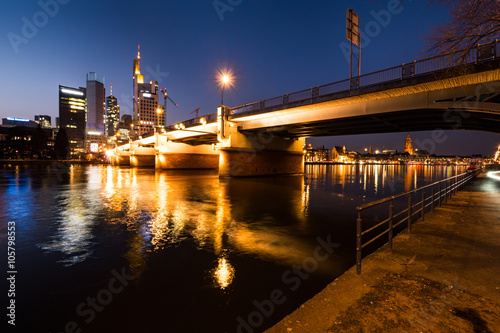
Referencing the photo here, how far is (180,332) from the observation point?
3.28m

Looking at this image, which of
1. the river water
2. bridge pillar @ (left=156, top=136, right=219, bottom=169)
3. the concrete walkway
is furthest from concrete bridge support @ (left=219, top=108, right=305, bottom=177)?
the concrete walkway

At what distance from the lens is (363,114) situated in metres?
20.4

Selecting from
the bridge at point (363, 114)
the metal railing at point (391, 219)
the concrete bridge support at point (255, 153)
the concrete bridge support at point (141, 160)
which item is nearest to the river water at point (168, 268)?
the metal railing at point (391, 219)

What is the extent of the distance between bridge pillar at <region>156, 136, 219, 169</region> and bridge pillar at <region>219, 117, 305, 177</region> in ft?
80.9

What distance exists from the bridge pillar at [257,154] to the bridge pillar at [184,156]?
80.9 ft

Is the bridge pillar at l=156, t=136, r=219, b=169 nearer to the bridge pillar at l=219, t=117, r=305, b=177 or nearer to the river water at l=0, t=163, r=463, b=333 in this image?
the bridge pillar at l=219, t=117, r=305, b=177

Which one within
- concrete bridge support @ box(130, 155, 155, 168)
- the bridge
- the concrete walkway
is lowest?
the concrete walkway

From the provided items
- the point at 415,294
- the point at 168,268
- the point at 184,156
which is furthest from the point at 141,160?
the point at 415,294

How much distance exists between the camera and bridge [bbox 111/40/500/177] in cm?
1394

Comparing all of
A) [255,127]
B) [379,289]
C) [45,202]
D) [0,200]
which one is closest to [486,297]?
[379,289]

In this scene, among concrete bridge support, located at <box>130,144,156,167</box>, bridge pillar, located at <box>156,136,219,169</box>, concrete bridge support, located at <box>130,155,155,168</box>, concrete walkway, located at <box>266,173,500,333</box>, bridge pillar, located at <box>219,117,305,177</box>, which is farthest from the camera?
concrete bridge support, located at <box>130,155,155,168</box>

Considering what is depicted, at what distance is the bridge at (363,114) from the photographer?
549 inches

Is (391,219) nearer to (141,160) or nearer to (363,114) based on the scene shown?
(363,114)

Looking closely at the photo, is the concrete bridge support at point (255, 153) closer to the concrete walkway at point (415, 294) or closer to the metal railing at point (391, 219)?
the metal railing at point (391, 219)
